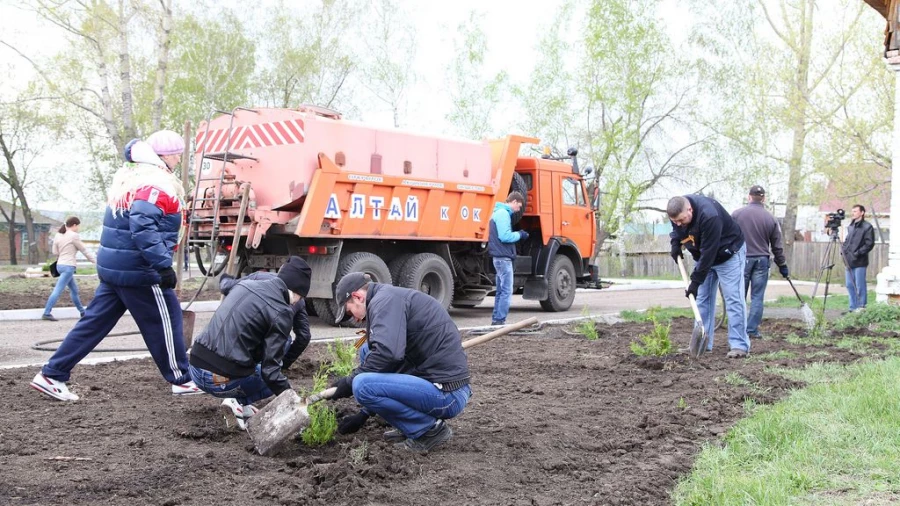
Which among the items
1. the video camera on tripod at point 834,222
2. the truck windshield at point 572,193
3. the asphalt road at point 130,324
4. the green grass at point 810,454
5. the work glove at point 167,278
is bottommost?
the asphalt road at point 130,324

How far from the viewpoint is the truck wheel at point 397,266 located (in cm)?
1231

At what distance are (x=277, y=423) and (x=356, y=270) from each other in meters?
6.97

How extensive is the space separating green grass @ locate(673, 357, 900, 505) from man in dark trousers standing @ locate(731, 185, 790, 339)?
3624 millimetres

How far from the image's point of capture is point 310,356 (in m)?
7.57

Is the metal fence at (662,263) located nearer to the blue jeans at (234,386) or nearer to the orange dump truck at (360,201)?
the orange dump truck at (360,201)

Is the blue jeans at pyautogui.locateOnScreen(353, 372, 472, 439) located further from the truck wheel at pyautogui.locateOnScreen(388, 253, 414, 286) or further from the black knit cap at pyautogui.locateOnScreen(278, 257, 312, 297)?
the truck wheel at pyautogui.locateOnScreen(388, 253, 414, 286)

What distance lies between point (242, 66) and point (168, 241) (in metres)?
28.6

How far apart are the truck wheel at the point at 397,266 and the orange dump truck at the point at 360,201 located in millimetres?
18

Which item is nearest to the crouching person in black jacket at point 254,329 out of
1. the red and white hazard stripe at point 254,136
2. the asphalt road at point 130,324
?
the asphalt road at point 130,324

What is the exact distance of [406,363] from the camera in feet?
14.9

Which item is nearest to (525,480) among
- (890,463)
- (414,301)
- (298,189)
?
(414,301)

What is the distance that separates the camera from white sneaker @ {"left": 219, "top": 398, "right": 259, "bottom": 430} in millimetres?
4938

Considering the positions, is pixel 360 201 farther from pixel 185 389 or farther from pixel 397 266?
pixel 185 389

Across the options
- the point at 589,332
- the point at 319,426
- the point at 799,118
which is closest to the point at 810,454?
the point at 319,426
